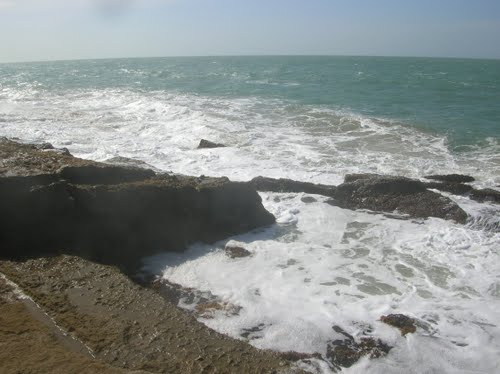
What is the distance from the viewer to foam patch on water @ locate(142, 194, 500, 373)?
14.9ft

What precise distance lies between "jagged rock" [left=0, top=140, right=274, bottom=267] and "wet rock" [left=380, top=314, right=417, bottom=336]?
2.95 metres

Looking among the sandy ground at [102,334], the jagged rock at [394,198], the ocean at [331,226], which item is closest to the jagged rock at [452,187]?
→ the ocean at [331,226]

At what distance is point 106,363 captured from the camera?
336cm

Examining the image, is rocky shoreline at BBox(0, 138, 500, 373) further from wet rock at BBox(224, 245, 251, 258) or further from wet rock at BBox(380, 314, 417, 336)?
wet rock at BBox(380, 314, 417, 336)

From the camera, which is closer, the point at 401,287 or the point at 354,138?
the point at 401,287

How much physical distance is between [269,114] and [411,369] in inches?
692

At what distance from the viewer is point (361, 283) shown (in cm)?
590

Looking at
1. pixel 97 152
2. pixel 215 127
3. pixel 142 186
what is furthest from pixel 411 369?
pixel 215 127

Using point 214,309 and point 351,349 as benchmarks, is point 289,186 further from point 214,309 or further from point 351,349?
point 351,349

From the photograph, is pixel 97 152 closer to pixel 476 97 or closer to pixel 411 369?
pixel 411 369

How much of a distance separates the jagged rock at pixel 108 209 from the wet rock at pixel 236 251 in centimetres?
42

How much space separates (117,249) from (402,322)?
365cm

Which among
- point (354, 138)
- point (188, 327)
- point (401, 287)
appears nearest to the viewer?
point (188, 327)

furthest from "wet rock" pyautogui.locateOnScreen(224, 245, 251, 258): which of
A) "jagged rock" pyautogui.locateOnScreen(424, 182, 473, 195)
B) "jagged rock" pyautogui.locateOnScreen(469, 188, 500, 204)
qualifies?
"jagged rock" pyautogui.locateOnScreen(469, 188, 500, 204)
